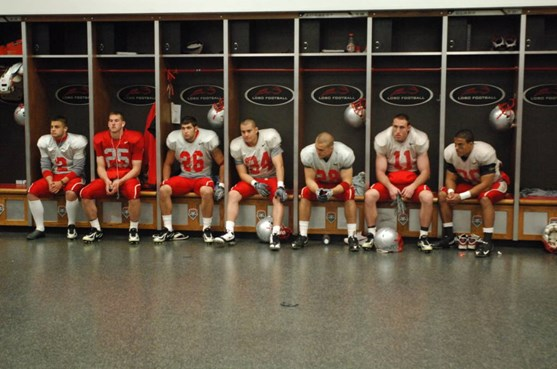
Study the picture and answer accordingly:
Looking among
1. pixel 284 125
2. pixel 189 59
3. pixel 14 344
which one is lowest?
pixel 14 344

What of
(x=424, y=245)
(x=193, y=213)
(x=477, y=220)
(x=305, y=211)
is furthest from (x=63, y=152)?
(x=477, y=220)

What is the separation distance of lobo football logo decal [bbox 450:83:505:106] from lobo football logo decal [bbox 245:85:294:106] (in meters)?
1.55

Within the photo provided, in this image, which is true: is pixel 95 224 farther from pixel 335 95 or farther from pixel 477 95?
pixel 477 95

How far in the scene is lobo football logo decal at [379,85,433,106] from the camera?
6.10 meters

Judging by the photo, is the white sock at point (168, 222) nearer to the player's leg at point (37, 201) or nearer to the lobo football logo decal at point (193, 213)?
the lobo football logo decal at point (193, 213)

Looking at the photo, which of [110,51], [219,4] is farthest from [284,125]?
[110,51]

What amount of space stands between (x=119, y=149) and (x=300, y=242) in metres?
1.84

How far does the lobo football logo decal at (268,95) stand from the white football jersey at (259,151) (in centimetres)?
65

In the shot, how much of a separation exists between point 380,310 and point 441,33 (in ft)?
11.2

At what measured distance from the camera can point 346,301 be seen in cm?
364

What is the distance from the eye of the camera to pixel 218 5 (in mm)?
5672

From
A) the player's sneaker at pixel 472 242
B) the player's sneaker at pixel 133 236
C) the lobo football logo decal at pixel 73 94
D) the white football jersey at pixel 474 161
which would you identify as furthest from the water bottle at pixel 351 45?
the lobo football logo decal at pixel 73 94

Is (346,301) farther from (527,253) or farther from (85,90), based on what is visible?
(85,90)

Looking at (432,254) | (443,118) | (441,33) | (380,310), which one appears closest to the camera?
(380,310)
